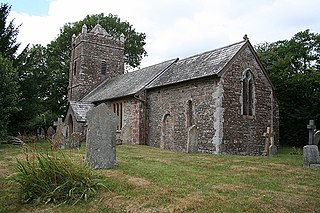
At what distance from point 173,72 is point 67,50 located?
2497 centimetres

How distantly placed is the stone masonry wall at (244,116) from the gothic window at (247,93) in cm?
21

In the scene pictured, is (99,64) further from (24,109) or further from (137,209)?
(137,209)

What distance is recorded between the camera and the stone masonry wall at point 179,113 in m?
17.4

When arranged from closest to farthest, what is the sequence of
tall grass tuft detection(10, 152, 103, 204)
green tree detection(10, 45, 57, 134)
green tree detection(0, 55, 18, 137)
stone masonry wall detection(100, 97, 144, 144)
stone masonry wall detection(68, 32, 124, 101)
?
tall grass tuft detection(10, 152, 103, 204), green tree detection(0, 55, 18, 137), stone masonry wall detection(100, 97, 144, 144), green tree detection(10, 45, 57, 134), stone masonry wall detection(68, 32, 124, 101)

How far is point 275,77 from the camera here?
28078mm

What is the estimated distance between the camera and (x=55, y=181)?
7.09 meters

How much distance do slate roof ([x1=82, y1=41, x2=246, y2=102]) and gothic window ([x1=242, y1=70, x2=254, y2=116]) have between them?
1.69 meters

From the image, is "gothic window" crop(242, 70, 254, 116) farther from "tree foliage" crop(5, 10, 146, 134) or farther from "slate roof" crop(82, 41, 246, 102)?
"tree foliage" crop(5, 10, 146, 134)

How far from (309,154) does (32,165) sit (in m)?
9.16

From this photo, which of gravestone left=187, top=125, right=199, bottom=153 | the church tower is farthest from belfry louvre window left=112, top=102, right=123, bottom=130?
gravestone left=187, top=125, right=199, bottom=153

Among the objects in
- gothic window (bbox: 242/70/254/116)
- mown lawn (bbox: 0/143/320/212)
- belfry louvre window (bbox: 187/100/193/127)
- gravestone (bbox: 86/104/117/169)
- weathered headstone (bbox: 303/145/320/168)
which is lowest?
mown lawn (bbox: 0/143/320/212)

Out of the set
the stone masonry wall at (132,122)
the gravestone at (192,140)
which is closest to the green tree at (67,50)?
the stone masonry wall at (132,122)

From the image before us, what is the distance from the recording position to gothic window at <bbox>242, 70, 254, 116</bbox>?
715 inches

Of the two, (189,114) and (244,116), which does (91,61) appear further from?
(244,116)
